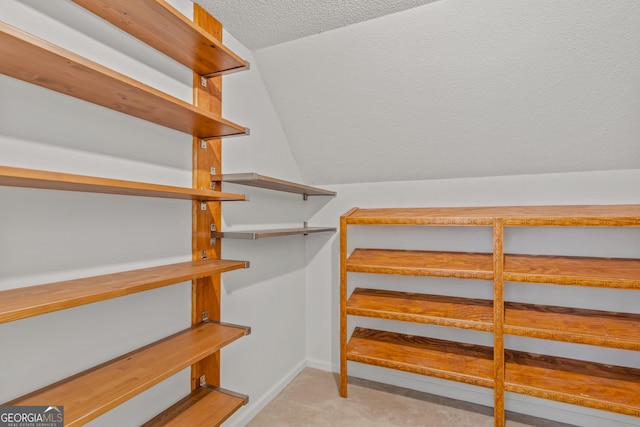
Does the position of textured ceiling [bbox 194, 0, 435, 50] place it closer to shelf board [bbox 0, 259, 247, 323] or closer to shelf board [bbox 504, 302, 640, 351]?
shelf board [bbox 0, 259, 247, 323]

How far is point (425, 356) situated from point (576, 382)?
29.5 inches

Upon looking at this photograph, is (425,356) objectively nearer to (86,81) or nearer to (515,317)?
(515,317)

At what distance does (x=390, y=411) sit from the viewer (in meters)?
2.04

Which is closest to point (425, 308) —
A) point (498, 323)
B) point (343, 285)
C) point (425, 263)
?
point (425, 263)

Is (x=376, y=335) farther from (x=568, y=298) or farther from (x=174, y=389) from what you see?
(x=174, y=389)

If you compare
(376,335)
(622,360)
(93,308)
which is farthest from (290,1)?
(622,360)

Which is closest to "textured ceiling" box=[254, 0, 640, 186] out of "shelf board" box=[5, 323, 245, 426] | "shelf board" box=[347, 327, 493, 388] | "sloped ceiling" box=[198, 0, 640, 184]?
"sloped ceiling" box=[198, 0, 640, 184]

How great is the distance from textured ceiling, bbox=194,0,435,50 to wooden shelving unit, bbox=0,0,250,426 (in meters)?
0.11

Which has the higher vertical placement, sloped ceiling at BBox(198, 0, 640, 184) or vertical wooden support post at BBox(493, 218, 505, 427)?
sloped ceiling at BBox(198, 0, 640, 184)

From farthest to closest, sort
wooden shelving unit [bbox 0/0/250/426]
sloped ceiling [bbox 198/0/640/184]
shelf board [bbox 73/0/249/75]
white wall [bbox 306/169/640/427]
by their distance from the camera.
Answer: white wall [bbox 306/169/640/427] → sloped ceiling [bbox 198/0/640/184] → shelf board [bbox 73/0/249/75] → wooden shelving unit [bbox 0/0/250/426]

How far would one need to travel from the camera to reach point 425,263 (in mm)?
1967

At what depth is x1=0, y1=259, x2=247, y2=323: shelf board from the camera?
758mm

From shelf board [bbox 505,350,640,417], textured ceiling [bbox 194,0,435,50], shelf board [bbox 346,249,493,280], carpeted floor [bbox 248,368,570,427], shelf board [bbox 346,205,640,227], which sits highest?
textured ceiling [bbox 194,0,435,50]

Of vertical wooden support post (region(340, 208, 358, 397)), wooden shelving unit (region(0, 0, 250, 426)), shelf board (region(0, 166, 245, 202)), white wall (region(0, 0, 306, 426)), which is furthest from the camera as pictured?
vertical wooden support post (region(340, 208, 358, 397))
